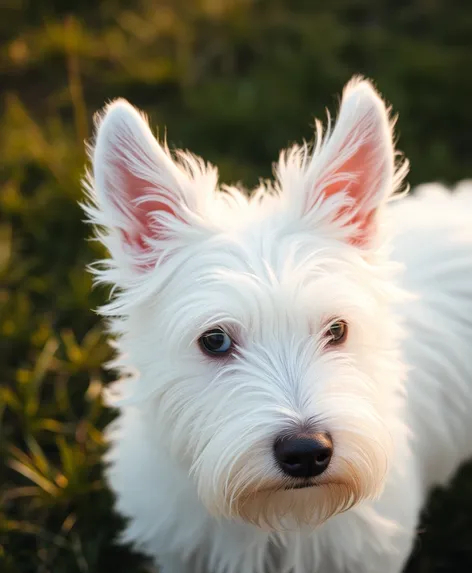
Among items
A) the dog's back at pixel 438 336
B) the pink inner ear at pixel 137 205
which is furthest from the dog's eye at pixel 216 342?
the dog's back at pixel 438 336

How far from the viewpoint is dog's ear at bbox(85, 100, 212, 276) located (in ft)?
7.72

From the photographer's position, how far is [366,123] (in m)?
2.39

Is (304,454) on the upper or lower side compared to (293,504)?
upper

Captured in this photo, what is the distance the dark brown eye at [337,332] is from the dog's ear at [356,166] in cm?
35

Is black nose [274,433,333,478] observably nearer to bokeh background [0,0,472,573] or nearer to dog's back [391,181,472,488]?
dog's back [391,181,472,488]

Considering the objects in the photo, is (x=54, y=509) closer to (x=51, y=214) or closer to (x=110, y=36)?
(x=51, y=214)

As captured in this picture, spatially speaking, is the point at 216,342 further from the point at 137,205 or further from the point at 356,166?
the point at 356,166

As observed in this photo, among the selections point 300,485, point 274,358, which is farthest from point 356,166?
point 300,485

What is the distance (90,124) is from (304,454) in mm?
4447

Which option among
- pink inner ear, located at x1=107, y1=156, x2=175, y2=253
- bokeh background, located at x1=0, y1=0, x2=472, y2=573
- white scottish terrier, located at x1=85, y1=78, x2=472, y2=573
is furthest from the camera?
bokeh background, located at x1=0, y1=0, x2=472, y2=573

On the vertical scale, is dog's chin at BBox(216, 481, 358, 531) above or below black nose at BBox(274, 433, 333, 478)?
below

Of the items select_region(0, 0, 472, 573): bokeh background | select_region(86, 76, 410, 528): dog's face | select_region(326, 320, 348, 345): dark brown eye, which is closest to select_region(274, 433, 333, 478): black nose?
select_region(86, 76, 410, 528): dog's face

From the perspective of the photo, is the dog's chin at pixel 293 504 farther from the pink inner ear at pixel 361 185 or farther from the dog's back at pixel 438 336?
the pink inner ear at pixel 361 185

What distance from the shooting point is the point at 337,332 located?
7.81ft
